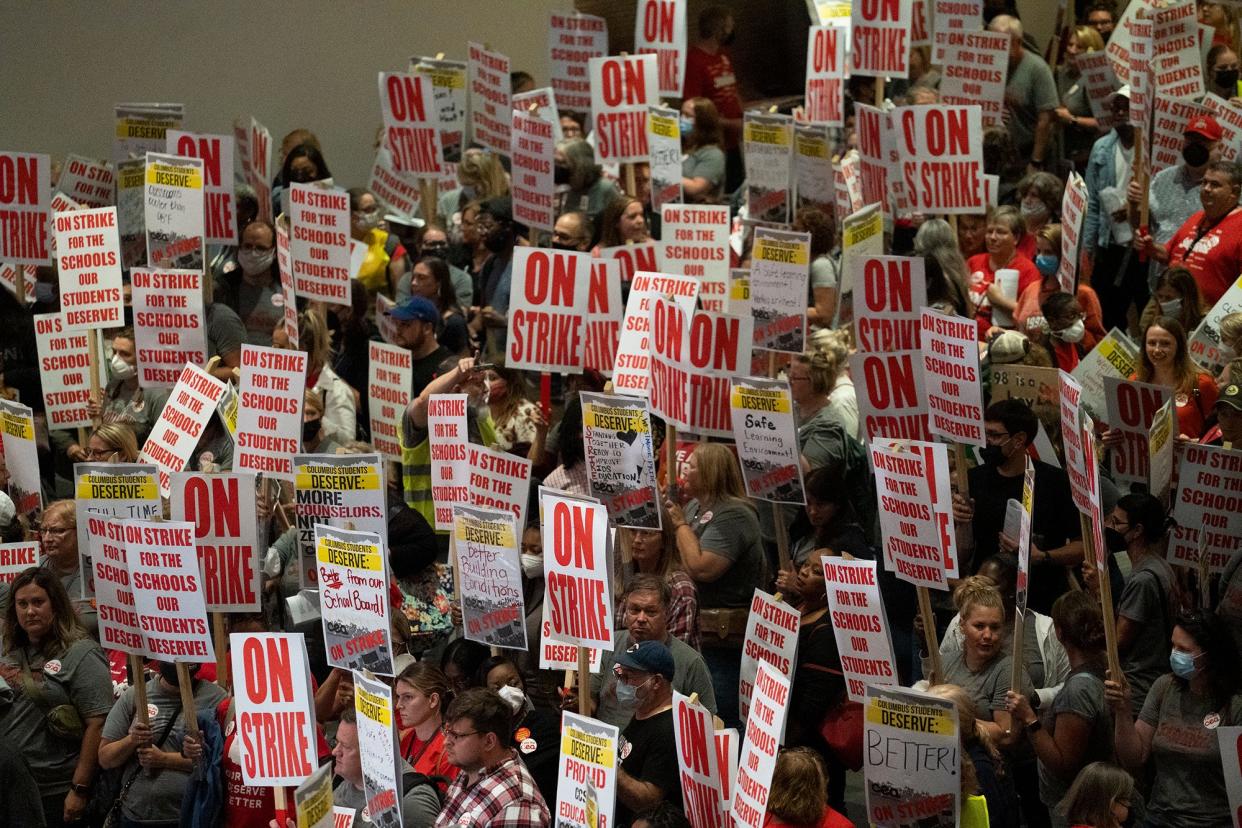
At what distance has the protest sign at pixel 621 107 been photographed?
14.3 metres

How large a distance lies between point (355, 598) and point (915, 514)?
229 centimetres

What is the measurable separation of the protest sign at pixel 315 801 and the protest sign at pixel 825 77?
904 centimetres

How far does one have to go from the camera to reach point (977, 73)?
47.9 ft

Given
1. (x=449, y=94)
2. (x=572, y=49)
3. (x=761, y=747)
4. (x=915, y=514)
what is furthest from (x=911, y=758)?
(x=572, y=49)

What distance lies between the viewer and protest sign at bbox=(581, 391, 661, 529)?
9039 mm

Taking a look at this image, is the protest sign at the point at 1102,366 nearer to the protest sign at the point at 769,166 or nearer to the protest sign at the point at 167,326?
the protest sign at the point at 769,166

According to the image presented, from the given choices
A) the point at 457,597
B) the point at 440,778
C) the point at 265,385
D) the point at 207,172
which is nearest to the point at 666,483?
the point at 457,597

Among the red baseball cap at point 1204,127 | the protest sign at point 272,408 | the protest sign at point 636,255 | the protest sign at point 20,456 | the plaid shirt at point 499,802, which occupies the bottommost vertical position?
the plaid shirt at point 499,802

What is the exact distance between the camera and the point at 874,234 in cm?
1138

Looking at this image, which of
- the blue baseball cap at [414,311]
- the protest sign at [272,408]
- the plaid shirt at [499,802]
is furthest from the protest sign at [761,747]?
the blue baseball cap at [414,311]

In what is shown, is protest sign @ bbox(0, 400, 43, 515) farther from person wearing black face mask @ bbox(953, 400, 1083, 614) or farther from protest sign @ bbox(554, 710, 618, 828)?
person wearing black face mask @ bbox(953, 400, 1083, 614)

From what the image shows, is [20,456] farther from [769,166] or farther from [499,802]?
[769,166]

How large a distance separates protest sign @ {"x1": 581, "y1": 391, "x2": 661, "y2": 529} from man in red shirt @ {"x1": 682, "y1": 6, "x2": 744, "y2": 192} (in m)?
8.81

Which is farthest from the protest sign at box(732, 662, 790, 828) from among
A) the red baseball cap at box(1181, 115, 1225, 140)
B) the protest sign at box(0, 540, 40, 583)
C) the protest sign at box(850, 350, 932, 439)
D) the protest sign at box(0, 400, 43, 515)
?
the red baseball cap at box(1181, 115, 1225, 140)
